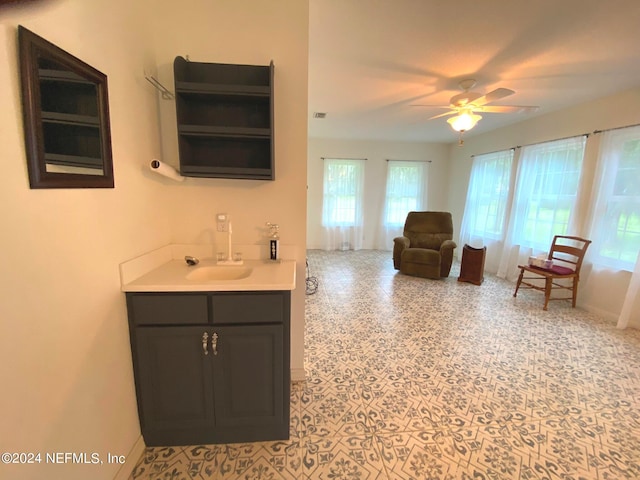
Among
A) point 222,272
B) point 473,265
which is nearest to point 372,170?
point 473,265

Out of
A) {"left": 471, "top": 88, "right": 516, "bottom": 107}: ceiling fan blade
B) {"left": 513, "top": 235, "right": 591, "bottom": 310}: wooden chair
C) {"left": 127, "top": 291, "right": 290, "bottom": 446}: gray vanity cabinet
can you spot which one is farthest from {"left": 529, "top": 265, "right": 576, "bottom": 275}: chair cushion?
{"left": 127, "top": 291, "right": 290, "bottom": 446}: gray vanity cabinet

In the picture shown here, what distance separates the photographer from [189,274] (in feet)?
4.95

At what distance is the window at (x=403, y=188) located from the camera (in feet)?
19.9

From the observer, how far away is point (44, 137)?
2.84 ft

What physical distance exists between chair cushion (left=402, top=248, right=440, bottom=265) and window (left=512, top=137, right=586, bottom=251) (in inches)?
52.0

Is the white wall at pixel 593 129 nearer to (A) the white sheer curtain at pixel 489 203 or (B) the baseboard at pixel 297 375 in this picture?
(A) the white sheer curtain at pixel 489 203

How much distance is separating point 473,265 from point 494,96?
2535 mm

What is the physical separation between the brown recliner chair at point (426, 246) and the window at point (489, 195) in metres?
0.81

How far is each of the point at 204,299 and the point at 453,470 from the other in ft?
4.91

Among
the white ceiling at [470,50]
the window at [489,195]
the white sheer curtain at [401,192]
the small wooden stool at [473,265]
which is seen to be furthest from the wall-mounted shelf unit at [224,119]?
the white sheer curtain at [401,192]

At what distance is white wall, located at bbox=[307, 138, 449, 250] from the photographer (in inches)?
232

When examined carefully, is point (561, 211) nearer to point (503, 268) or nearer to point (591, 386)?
point (503, 268)

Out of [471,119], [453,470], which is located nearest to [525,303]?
[471,119]

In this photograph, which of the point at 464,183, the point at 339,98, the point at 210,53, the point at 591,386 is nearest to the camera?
the point at 210,53
